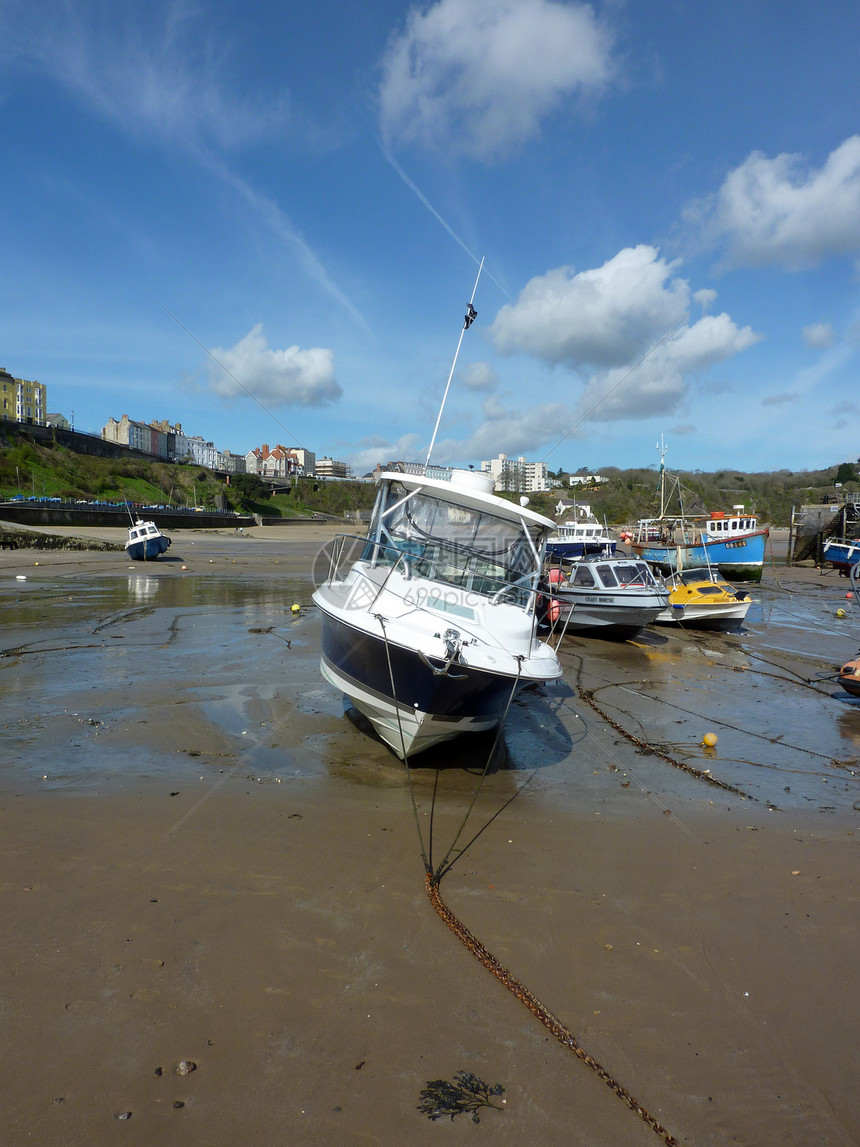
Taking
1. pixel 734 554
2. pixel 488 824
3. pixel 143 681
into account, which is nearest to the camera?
pixel 488 824

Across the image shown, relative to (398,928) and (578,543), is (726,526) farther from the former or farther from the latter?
(398,928)

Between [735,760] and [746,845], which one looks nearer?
[746,845]

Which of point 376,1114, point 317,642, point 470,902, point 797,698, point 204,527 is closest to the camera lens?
point 376,1114

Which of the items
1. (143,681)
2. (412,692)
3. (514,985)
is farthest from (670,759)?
(143,681)

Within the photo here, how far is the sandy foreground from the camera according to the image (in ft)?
10.1

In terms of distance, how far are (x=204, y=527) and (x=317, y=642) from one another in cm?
5475

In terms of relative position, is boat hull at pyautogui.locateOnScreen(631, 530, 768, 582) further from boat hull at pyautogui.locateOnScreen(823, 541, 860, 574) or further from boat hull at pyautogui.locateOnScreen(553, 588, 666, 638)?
boat hull at pyautogui.locateOnScreen(553, 588, 666, 638)

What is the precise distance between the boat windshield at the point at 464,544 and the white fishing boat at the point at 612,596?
26.0ft

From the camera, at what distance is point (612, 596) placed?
15977mm

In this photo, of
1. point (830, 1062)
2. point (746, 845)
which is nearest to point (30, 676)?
point (746, 845)

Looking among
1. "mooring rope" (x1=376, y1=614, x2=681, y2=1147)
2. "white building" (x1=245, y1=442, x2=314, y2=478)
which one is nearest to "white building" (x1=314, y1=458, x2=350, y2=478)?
"white building" (x1=245, y1=442, x2=314, y2=478)

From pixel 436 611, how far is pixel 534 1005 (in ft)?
13.6

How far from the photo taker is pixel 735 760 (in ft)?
26.2

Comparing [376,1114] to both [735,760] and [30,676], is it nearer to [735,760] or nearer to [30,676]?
[735,760]
